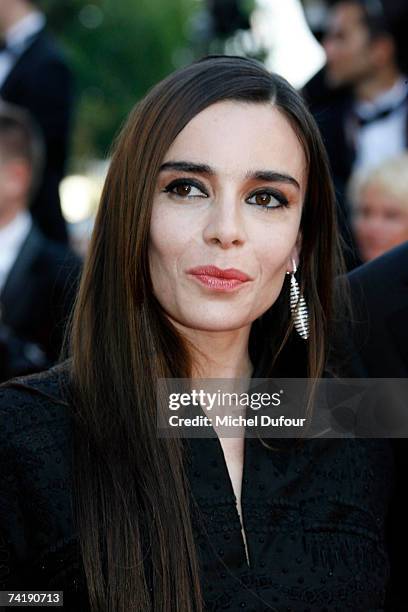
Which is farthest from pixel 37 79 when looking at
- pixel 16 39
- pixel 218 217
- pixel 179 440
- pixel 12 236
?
pixel 179 440

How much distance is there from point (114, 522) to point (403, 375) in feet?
3.06

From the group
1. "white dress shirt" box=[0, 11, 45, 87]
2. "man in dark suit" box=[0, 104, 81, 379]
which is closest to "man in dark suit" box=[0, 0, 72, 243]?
"white dress shirt" box=[0, 11, 45, 87]

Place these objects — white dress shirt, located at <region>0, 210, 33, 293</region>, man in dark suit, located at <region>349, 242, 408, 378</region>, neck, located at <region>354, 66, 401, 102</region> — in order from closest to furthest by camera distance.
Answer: man in dark suit, located at <region>349, 242, 408, 378</region>, neck, located at <region>354, 66, 401, 102</region>, white dress shirt, located at <region>0, 210, 33, 293</region>

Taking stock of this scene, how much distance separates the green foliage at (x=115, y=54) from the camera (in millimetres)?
29062

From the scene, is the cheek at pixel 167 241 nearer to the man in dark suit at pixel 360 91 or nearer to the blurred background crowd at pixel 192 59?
the blurred background crowd at pixel 192 59

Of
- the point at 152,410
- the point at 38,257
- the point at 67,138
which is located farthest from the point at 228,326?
the point at 67,138

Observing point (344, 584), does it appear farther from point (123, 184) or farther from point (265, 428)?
point (123, 184)

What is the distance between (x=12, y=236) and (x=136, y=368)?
11.5ft

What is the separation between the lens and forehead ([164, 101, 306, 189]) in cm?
232

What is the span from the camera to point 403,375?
2.74 metres

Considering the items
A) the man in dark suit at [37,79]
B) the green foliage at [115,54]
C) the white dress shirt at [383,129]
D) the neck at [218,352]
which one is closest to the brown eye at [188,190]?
the neck at [218,352]

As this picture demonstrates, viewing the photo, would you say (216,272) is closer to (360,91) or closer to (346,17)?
(360,91)

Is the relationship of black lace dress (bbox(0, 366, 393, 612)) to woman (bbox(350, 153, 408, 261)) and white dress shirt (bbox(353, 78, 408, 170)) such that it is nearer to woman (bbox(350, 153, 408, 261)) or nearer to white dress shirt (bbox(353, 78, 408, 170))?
woman (bbox(350, 153, 408, 261))

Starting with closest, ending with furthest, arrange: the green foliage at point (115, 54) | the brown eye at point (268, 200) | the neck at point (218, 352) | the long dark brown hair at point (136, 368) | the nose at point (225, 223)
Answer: the long dark brown hair at point (136, 368) < the nose at point (225, 223) < the brown eye at point (268, 200) < the neck at point (218, 352) < the green foliage at point (115, 54)
